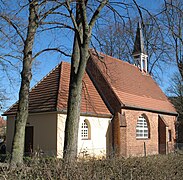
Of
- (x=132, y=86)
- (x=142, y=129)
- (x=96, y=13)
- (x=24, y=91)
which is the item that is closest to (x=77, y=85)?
(x=96, y=13)

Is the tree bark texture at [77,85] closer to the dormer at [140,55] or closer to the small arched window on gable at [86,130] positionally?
the small arched window on gable at [86,130]

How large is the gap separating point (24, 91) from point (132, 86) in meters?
15.3

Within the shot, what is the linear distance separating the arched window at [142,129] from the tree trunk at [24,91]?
46.2 ft

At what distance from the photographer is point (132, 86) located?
26453 mm

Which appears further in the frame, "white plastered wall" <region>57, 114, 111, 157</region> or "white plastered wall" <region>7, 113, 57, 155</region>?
"white plastered wall" <region>57, 114, 111, 157</region>

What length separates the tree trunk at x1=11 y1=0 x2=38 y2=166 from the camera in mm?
12188

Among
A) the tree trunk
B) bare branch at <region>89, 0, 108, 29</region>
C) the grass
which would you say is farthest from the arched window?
the grass

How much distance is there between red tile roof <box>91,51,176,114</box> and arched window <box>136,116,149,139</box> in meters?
1.23

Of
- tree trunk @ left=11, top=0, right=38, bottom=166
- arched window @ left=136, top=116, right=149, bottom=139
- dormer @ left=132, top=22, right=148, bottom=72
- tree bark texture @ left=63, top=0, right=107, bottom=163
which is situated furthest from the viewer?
dormer @ left=132, top=22, right=148, bottom=72

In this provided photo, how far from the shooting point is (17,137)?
12.2 meters

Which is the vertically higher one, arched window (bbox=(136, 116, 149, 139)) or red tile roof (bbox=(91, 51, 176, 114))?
red tile roof (bbox=(91, 51, 176, 114))

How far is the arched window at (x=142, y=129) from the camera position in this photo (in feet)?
81.8

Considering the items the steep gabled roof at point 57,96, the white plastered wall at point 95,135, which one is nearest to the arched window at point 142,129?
the white plastered wall at point 95,135

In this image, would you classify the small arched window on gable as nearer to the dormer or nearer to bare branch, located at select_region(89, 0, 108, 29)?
bare branch, located at select_region(89, 0, 108, 29)
